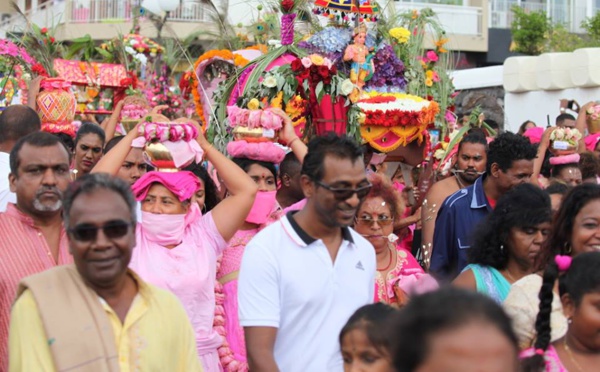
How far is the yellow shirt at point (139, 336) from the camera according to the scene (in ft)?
12.0

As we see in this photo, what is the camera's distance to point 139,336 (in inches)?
151

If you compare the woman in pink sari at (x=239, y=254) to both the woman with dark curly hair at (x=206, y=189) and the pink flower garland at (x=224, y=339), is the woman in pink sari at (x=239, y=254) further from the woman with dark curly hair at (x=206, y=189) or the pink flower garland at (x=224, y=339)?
the woman with dark curly hair at (x=206, y=189)

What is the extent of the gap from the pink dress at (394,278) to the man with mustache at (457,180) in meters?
1.19

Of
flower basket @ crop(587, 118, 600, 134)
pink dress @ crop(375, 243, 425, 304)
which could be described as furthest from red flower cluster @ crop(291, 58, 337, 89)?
flower basket @ crop(587, 118, 600, 134)

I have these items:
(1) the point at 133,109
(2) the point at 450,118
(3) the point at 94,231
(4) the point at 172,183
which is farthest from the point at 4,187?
(2) the point at 450,118

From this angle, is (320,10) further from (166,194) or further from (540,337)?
(540,337)

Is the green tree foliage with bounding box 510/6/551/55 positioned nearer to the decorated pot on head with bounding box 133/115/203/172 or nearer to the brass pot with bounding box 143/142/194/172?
the decorated pot on head with bounding box 133/115/203/172

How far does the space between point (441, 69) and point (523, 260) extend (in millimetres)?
6920

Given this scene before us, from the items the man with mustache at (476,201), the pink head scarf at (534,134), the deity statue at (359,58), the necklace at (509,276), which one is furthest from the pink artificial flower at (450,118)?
the necklace at (509,276)

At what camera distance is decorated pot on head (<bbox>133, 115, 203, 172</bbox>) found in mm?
5699

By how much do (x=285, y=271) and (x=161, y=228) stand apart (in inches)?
40.6

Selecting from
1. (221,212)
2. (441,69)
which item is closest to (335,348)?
(221,212)

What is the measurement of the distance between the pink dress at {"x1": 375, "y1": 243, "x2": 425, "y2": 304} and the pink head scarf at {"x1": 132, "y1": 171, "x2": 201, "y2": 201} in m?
1.22

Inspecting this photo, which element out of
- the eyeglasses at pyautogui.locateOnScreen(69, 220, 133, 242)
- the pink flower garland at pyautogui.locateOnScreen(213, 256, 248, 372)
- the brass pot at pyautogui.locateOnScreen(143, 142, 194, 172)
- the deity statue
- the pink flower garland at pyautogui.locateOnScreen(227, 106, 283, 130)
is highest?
the deity statue
